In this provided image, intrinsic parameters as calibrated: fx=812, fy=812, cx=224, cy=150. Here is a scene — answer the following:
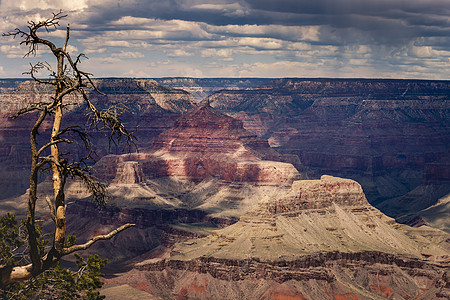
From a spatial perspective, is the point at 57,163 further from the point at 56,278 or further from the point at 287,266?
the point at 287,266

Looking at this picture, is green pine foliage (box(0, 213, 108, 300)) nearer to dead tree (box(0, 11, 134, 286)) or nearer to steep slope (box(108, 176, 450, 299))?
dead tree (box(0, 11, 134, 286))

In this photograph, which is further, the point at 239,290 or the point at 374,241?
the point at 374,241

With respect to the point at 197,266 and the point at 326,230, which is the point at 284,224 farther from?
the point at 197,266

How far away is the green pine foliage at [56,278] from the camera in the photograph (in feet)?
122

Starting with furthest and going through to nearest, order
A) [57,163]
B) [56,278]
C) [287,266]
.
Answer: [287,266], [56,278], [57,163]

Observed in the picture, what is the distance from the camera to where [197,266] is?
6993 inches

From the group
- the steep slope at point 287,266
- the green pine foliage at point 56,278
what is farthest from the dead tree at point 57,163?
the steep slope at point 287,266

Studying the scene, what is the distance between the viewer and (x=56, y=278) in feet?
132

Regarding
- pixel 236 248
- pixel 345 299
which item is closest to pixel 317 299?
pixel 345 299

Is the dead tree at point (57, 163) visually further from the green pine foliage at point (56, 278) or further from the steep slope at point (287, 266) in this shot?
the steep slope at point (287, 266)

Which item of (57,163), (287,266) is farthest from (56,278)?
(287,266)

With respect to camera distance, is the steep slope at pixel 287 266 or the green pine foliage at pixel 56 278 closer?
the green pine foliage at pixel 56 278

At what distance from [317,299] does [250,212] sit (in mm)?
33056

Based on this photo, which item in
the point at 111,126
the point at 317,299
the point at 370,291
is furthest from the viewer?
the point at 370,291
